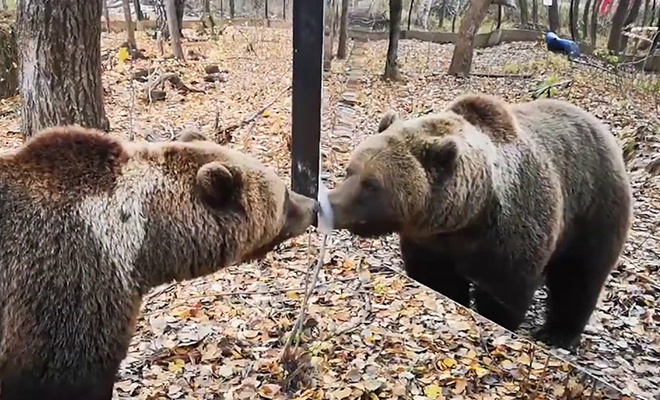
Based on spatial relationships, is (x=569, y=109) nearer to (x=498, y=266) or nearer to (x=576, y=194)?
(x=576, y=194)

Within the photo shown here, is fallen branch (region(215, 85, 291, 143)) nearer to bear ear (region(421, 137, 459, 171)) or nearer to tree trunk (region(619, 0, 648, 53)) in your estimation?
bear ear (region(421, 137, 459, 171))

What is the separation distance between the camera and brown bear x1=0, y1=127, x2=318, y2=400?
218 cm

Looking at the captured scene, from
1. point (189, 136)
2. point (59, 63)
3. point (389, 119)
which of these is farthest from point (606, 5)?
point (59, 63)

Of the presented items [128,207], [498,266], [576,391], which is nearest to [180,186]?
[128,207]

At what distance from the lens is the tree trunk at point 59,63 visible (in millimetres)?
3975

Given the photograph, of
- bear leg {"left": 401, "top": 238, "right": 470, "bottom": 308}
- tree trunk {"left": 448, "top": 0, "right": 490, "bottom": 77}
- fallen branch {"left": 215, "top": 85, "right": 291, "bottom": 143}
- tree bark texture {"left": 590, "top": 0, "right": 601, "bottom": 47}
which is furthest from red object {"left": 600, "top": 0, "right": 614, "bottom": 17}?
fallen branch {"left": 215, "top": 85, "right": 291, "bottom": 143}

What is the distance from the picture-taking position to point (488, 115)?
235cm

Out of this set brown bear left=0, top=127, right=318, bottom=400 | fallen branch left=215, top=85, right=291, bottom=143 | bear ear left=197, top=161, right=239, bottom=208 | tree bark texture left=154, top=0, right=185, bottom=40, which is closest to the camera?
brown bear left=0, top=127, right=318, bottom=400

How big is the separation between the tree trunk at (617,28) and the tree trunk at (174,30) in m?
7.26

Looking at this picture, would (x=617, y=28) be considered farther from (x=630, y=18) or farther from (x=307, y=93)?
(x=307, y=93)

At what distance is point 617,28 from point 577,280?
3.62 ft

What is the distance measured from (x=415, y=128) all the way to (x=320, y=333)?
1718 mm

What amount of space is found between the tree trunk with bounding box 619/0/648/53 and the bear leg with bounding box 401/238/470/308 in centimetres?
104

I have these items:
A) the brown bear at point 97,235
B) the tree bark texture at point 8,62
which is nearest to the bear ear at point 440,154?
the brown bear at point 97,235
